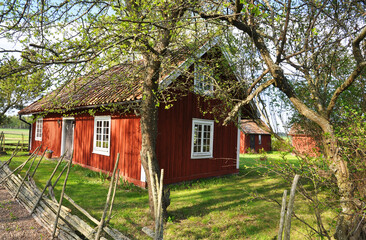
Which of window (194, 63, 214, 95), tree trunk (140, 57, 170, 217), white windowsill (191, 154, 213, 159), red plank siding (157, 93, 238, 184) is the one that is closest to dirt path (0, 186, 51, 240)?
tree trunk (140, 57, 170, 217)

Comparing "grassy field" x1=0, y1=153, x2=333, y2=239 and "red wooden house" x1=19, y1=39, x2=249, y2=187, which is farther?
"red wooden house" x1=19, y1=39, x2=249, y2=187

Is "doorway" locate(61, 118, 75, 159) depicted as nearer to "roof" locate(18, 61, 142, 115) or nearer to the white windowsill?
"roof" locate(18, 61, 142, 115)

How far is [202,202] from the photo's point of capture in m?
7.14

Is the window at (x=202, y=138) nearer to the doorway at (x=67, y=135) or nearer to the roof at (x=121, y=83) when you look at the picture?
the roof at (x=121, y=83)

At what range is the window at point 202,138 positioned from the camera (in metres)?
9.87

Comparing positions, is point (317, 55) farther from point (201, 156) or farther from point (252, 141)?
point (252, 141)

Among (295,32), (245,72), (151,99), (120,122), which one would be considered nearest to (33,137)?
(120,122)

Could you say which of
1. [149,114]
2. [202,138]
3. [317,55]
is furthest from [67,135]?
[317,55]

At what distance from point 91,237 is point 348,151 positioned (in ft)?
15.0

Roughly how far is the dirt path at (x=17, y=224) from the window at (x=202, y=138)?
19.2 feet

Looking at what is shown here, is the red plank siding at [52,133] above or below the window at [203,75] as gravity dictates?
below

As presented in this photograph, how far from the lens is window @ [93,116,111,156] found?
999cm

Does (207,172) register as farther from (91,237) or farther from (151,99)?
(91,237)

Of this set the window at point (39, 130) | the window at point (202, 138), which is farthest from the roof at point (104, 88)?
the window at point (39, 130)
